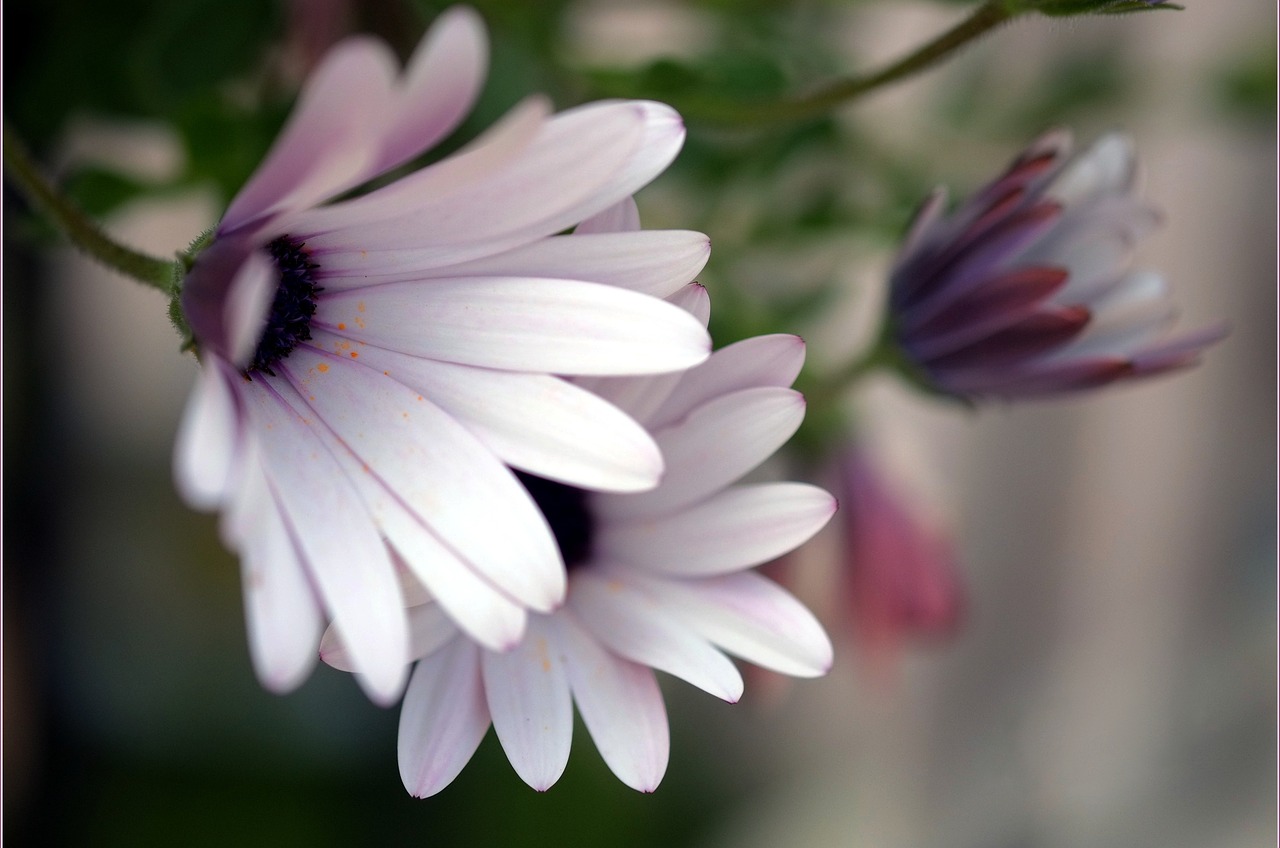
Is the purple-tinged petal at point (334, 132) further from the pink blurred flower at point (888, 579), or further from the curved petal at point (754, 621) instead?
the pink blurred flower at point (888, 579)

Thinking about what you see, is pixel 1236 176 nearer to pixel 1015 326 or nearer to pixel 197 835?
pixel 1015 326

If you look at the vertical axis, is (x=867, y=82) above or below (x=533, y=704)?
above

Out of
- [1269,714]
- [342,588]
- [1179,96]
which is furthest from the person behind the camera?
[1269,714]

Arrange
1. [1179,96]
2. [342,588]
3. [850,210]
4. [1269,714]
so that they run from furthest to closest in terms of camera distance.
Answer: [1269,714]
[1179,96]
[850,210]
[342,588]

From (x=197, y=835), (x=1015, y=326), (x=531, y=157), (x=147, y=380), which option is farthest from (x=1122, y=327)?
(x=147, y=380)

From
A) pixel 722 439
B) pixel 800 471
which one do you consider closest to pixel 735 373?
pixel 722 439

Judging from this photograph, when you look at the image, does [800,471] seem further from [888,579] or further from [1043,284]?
[1043,284]

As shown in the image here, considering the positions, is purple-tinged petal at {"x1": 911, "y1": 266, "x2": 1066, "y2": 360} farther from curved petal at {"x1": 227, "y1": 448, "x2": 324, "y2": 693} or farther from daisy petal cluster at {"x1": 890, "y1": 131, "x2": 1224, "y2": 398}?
curved petal at {"x1": 227, "y1": 448, "x2": 324, "y2": 693}
